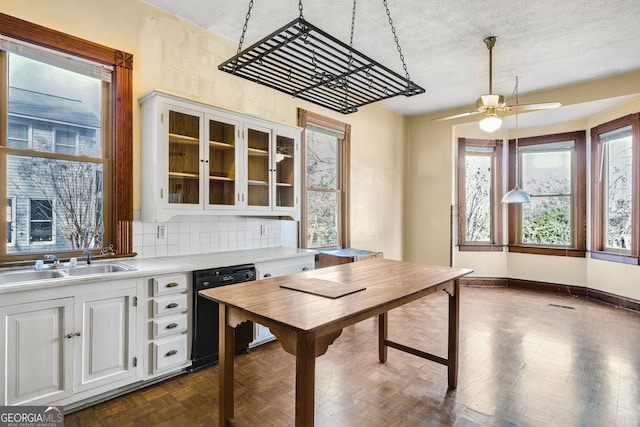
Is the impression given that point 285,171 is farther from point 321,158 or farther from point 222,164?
point 321,158

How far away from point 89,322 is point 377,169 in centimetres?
444

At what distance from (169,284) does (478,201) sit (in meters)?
5.34

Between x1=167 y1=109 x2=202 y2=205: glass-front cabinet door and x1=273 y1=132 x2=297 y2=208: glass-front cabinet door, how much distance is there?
88 centimetres

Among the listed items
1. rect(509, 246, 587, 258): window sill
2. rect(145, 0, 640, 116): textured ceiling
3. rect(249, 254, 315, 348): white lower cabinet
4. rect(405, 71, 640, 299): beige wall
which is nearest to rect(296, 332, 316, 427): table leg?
rect(249, 254, 315, 348): white lower cabinet

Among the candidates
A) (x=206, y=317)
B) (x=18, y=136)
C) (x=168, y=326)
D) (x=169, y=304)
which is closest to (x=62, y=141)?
(x=18, y=136)

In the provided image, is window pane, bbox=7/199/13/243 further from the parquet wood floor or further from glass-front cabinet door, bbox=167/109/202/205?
the parquet wood floor

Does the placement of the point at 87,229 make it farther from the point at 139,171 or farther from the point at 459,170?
the point at 459,170

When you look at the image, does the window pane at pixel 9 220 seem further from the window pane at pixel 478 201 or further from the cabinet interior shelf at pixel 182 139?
the window pane at pixel 478 201

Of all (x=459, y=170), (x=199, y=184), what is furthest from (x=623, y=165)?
(x=199, y=184)

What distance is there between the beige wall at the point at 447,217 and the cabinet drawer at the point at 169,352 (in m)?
4.58

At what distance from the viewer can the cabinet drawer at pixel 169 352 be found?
8.04 feet

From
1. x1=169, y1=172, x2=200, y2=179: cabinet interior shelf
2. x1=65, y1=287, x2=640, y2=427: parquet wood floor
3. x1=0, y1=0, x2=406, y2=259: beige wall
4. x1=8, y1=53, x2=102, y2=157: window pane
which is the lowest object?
x1=65, y1=287, x2=640, y2=427: parquet wood floor

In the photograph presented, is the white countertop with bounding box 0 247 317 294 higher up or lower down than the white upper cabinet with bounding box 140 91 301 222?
lower down

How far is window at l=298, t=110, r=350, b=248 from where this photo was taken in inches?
172
